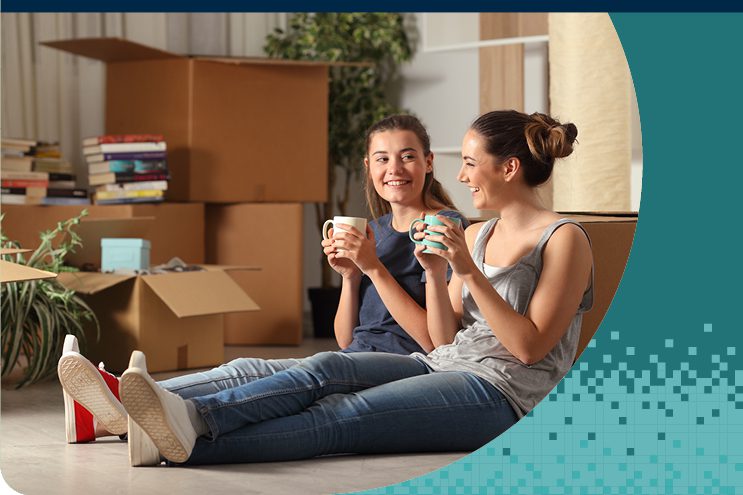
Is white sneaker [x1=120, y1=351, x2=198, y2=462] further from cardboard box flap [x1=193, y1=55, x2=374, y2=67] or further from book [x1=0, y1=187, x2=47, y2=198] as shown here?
cardboard box flap [x1=193, y1=55, x2=374, y2=67]

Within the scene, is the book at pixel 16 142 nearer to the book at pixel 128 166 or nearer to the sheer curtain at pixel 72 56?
the book at pixel 128 166

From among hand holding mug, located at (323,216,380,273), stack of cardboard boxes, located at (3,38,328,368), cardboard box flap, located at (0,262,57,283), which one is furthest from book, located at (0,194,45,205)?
hand holding mug, located at (323,216,380,273)

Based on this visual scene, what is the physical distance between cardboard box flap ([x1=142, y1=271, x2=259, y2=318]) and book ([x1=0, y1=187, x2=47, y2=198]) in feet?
2.44

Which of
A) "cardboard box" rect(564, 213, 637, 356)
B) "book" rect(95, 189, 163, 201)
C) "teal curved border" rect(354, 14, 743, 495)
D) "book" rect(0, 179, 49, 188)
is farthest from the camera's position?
"book" rect(95, 189, 163, 201)

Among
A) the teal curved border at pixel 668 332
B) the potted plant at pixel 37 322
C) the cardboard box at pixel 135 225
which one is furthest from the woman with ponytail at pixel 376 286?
the cardboard box at pixel 135 225

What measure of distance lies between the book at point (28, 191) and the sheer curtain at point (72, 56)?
1.48ft

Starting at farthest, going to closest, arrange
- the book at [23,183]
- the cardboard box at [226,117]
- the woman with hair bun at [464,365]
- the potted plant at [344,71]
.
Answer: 1. the potted plant at [344,71]
2. the cardboard box at [226,117]
3. the book at [23,183]
4. the woman with hair bun at [464,365]

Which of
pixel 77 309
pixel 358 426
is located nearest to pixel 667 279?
pixel 358 426

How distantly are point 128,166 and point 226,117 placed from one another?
0.41 meters

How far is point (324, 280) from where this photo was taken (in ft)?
13.5

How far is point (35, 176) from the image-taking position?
135 inches

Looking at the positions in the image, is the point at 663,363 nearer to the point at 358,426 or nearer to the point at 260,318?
the point at 358,426

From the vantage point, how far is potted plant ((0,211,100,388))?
8.70ft

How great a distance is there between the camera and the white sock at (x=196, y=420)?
158cm
